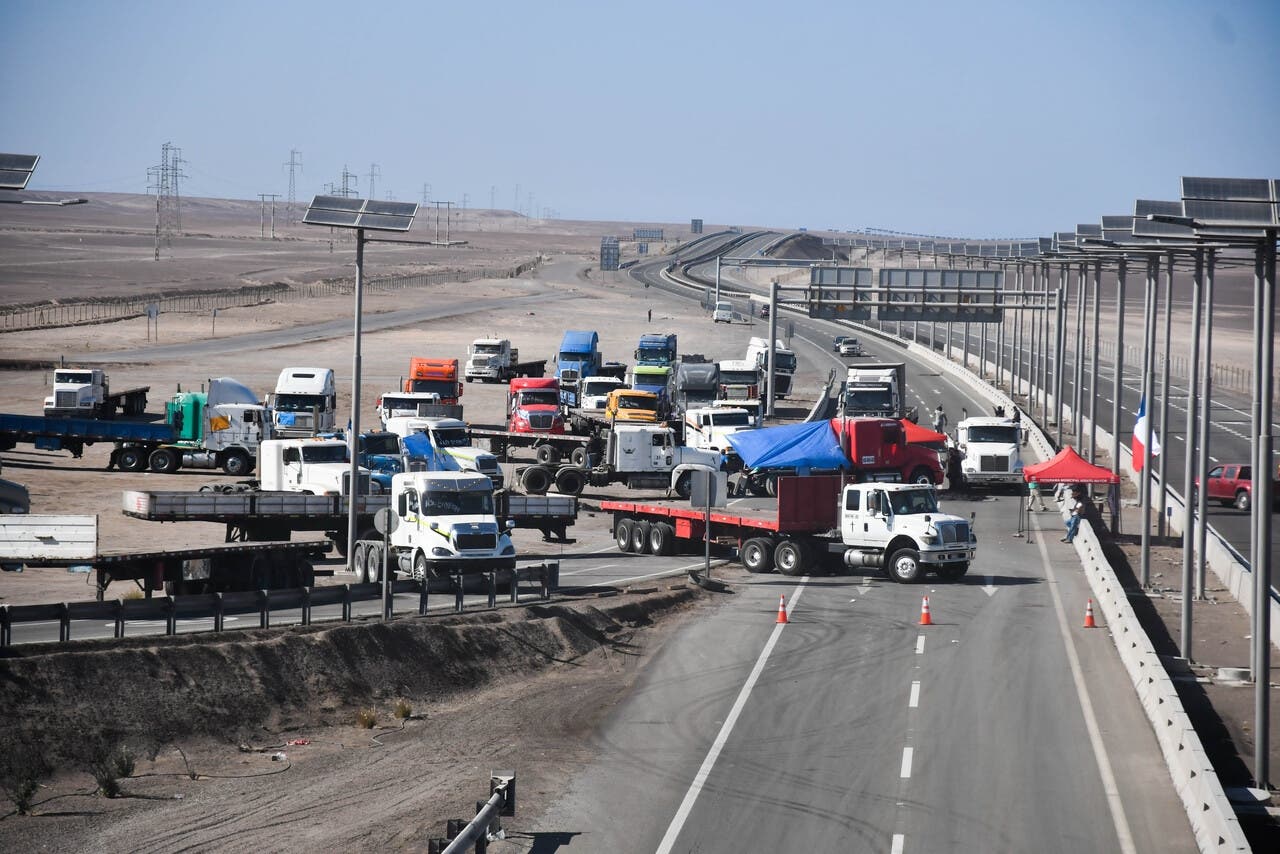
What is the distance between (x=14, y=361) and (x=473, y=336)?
37.7 meters

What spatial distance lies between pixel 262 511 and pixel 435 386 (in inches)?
1373

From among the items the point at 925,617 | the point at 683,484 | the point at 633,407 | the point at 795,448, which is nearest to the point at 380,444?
the point at 683,484

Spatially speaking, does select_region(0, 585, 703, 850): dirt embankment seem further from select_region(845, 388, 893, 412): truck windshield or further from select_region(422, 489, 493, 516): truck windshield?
select_region(845, 388, 893, 412): truck windshield

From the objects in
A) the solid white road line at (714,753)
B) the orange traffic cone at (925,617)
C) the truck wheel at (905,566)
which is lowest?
the solid white road line at (714,753)

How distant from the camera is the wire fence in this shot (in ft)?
344

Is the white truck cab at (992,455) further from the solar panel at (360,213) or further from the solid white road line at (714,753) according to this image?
the solar panel at (360,213)

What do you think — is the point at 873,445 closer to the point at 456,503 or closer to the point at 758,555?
the point at 758,555

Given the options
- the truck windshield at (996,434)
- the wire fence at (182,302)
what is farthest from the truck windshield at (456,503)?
the wire fence at (182,302)

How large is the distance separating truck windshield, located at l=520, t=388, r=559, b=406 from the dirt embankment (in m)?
31.1

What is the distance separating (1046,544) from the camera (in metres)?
41.2

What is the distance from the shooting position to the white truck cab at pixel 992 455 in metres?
51.2

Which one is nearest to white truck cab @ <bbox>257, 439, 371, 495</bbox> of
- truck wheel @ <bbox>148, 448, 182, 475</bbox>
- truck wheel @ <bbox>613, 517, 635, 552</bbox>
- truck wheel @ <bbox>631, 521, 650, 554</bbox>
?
truck wheel @ <bbox>613, 517, 635, 552</bbox>

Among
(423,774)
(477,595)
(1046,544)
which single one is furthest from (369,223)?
(1046,544)

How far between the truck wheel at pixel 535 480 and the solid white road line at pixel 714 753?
58.8 ft
